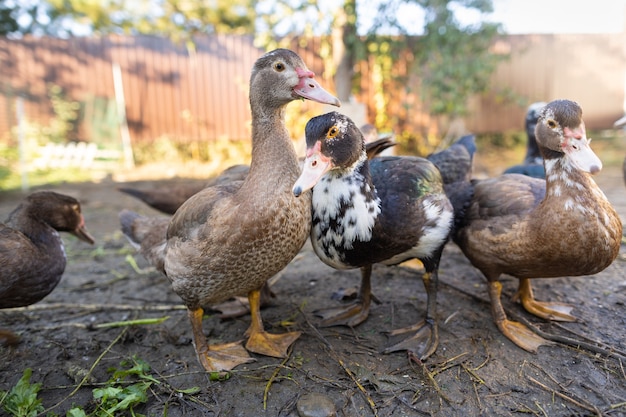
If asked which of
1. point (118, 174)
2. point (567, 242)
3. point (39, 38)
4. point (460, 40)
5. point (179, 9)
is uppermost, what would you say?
point (179, 9)

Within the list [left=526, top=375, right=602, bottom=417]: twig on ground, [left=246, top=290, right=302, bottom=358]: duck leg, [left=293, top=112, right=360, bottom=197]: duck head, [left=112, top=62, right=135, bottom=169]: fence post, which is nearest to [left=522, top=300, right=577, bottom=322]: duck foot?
[left=526, top=375, right=602, bottom=417]: twig on ground

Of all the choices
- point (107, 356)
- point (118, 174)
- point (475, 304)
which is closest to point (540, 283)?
point (475, 304)

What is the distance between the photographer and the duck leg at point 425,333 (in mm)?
2682

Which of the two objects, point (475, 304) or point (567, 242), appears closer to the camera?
point (567, 242)

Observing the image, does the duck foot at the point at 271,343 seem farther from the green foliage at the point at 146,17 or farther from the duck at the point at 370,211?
the green foliage at the point at 146,17

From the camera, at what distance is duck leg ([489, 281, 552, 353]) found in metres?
2.68

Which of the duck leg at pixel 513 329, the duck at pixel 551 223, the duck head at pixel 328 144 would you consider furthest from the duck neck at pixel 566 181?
the duck head at pixel 328 144

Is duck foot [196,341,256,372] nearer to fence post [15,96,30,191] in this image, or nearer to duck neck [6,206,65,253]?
duck neck [6,206,65,253]

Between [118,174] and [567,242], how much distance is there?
36.1 feet

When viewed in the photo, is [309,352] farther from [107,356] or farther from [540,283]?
[540,283]

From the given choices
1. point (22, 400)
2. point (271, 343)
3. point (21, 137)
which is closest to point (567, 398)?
point (271, 343)

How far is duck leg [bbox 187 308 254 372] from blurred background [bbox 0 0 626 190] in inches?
313

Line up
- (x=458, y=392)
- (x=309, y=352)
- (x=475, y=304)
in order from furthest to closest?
(x=475, y=304)
(x=309, y=352)
(x=458, y=392)

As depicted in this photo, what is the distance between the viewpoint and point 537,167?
4363 millimetres
